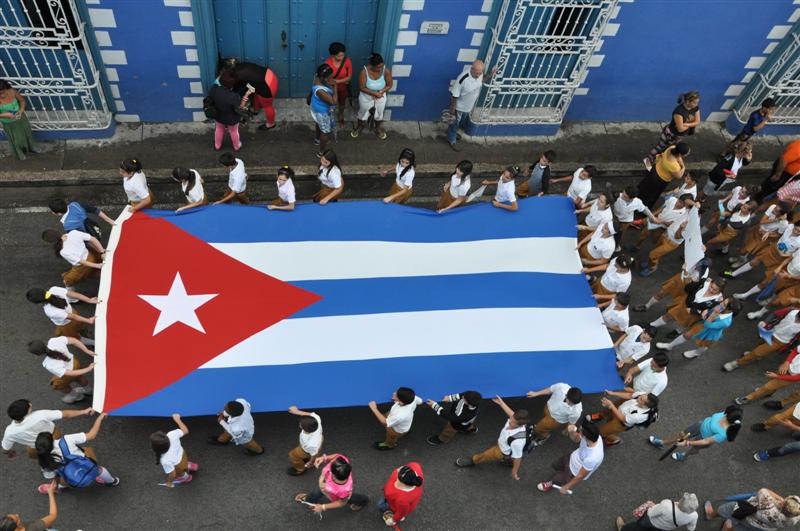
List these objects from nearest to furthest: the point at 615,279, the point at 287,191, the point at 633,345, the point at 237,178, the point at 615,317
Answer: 1. the point at 633,345
2. the point at 615,317
3. the point at 615,279
4. the point at 287,191
5. the point at 237,178

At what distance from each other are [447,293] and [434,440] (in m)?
1.68

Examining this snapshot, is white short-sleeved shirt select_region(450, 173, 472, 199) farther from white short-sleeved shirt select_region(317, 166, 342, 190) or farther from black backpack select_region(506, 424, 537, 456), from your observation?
black backpack select_region(506, 424, 537, 456)

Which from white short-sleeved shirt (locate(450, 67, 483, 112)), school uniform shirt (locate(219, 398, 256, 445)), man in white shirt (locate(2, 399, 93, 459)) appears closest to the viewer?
man in white shirt (locate(2, 399, 93, 459))

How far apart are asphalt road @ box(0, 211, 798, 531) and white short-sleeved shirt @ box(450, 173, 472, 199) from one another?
267 centimetres

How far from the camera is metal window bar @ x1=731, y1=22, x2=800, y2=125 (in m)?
10.1

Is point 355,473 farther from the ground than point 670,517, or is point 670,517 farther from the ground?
point 670,517

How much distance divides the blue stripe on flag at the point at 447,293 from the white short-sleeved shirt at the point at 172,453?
→ 71.2 inches

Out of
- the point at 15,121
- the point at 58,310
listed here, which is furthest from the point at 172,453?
the point at 15,121

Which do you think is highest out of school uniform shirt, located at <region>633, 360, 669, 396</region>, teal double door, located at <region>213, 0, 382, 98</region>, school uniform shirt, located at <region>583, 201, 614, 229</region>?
teal double door, located at <region>213, 0, 382, 98</region>

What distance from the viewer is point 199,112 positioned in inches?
387

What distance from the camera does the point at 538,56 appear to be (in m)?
9.81

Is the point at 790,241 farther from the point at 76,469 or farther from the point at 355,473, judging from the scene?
the point at 76,469

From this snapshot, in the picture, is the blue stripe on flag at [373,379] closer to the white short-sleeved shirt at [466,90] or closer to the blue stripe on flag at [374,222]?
the blue stripe on flag at [374,222]

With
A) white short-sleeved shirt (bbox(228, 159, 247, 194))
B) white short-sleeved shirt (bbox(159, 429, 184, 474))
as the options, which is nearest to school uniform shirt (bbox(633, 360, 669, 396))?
white short-sleeved shirt (bbox(159, 429, 184, 474))
